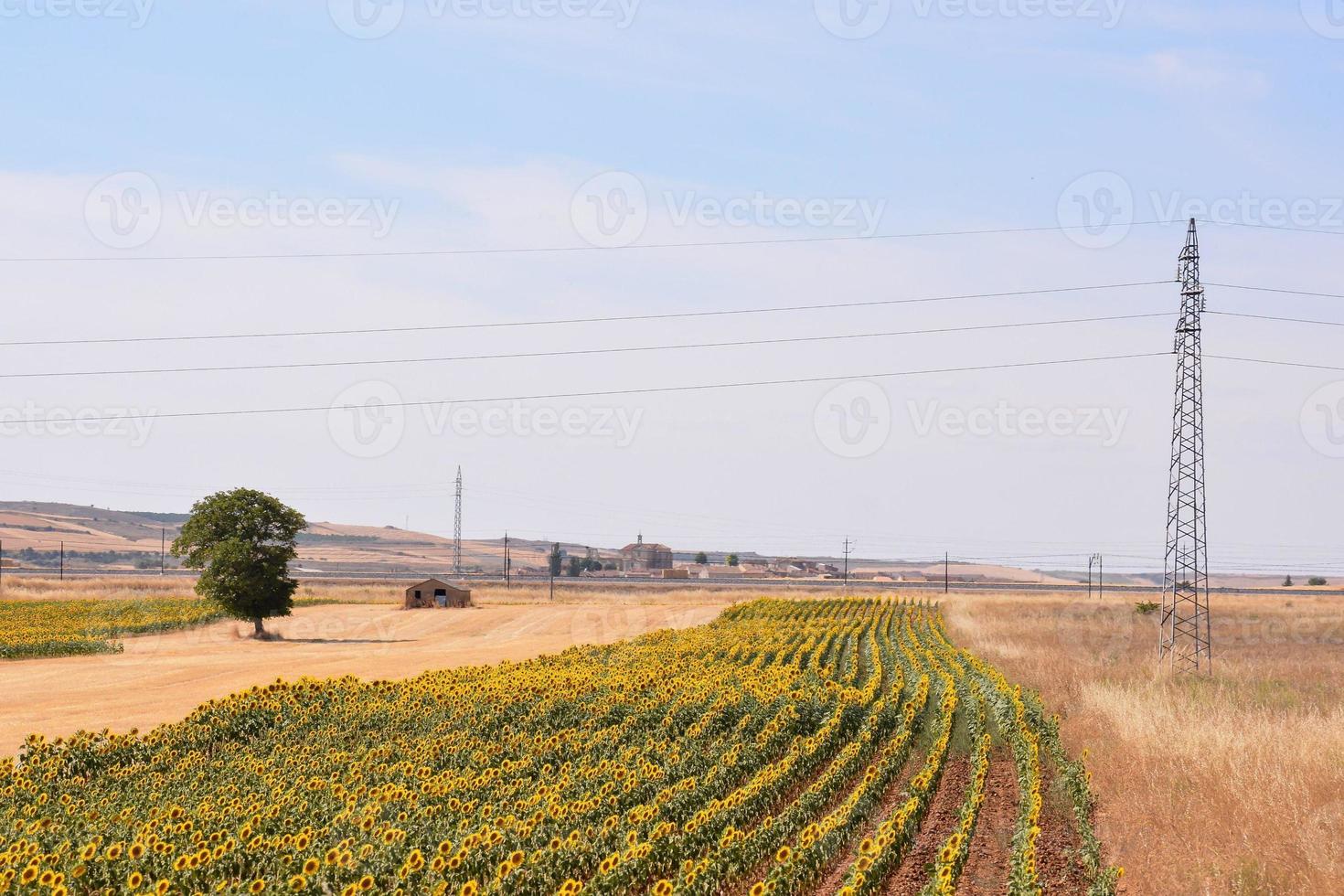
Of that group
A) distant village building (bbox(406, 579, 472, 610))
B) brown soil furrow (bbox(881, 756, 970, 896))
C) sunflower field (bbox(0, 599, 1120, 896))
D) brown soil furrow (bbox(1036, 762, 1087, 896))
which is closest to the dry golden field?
brown soil furrow (bbox(1036, 762, 1087, 896))

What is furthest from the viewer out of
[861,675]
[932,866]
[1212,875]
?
[861,675]

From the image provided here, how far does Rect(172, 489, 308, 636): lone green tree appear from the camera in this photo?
170 feet

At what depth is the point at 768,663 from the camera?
3266cm

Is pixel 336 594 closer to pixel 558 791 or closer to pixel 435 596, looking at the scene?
pixel 435 596

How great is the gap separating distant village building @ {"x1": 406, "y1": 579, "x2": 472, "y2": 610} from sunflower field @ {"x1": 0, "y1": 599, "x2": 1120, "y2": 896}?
50.2 meters

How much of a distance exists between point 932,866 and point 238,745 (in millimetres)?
12173

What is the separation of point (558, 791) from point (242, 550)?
4101 cm

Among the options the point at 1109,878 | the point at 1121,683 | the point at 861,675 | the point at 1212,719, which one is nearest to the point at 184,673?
the point at 861,675

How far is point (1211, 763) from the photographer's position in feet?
55.6

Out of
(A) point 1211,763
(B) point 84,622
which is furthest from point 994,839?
(B) point 84,622

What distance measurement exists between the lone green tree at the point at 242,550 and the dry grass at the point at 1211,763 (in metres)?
31.8

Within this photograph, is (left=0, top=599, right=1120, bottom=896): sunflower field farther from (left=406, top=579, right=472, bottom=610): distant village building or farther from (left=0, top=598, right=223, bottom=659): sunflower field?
(left=406, top=579, right=472, bottom=610): distant village building

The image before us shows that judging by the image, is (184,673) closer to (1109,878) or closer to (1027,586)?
(1109,878)

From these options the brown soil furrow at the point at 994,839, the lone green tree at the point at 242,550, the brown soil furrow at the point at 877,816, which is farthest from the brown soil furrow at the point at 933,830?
the lone green tree at the point at 242,550
